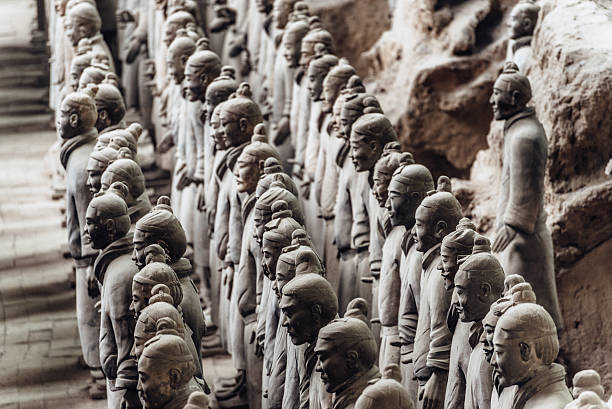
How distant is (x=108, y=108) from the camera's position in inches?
371

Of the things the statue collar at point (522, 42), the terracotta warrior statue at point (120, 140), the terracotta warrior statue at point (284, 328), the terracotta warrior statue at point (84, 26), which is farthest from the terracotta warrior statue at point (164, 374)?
the terracotta warrior statue at point (84, 26)

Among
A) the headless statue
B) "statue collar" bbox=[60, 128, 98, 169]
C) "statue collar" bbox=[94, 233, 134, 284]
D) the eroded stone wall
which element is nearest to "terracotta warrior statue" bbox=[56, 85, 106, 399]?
"statue collar" bbox=[60, 128, 98, 169]

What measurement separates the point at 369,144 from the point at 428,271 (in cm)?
143

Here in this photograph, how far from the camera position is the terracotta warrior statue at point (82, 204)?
870 centimetres

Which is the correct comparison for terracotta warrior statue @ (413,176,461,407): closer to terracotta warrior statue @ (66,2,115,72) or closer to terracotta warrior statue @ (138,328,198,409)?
terracotta warrior statue @ (138,328,198,409)

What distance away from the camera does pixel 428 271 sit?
7.02m

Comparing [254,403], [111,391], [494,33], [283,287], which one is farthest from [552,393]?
[494,33]

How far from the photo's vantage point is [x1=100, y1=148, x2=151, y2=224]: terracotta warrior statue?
8016 millimetres

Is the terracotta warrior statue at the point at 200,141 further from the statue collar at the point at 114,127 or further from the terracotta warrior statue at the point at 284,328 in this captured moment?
the terracotta warrior statue at the point at 284,328

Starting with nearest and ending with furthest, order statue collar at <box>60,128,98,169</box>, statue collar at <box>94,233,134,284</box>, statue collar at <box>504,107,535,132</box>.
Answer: statue collar at <box>94,233,134,284</box>
statue collar at <box>504,107,535,132</box>
statue collar at <box>60,128,98,169</box>

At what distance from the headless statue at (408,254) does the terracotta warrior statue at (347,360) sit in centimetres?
130

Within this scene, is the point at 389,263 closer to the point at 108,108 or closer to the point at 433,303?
the point at 433,303

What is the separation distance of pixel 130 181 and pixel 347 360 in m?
2.51

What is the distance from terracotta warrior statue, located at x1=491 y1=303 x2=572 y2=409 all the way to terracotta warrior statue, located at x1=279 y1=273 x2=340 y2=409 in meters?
0.99
